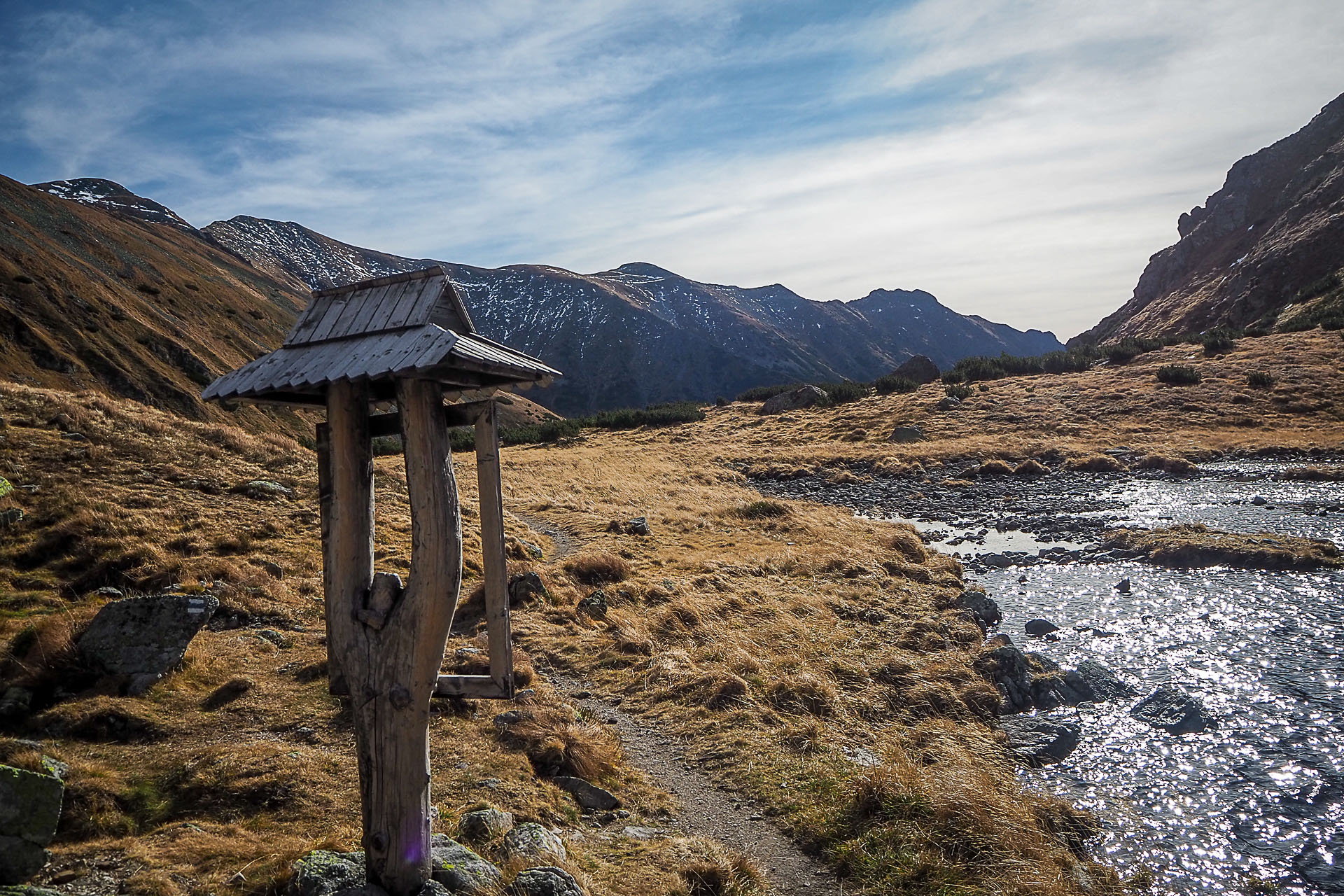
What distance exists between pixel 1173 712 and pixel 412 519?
13.2m

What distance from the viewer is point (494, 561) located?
22.6 feet

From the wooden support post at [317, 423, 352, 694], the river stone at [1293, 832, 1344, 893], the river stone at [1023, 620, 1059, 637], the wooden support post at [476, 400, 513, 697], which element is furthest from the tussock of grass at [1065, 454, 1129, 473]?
the wooden support post at [317, 423, 352, 694]

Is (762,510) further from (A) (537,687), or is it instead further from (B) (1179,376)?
(B) (1179,376)

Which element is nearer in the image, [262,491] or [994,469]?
[262,491]

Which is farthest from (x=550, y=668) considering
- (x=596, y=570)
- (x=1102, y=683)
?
(x=1102, y=683)

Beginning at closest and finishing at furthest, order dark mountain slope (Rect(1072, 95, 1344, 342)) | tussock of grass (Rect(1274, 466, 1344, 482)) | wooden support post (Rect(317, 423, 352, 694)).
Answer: wooden support post (Rect(317, 423, 352, 694)), tussock of grass (Rect(1274, 466, 1344, 482)), dark mountain slope (Rect(1072, 95, 1344, 342))

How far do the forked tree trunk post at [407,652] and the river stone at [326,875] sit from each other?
290mm

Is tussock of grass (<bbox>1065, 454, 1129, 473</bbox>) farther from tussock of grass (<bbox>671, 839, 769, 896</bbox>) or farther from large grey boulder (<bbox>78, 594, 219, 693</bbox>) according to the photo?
large grey boulder (<bbox>78, 594, 219, 693</bbox>)

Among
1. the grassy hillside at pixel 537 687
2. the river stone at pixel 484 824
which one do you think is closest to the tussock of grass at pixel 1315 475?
the grassy hillside at pixel 537 687

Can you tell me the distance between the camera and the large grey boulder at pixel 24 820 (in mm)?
5977

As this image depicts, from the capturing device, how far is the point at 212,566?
1506cm

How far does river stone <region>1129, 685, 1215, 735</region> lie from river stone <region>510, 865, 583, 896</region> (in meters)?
10.6

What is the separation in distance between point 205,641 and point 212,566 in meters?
3.38

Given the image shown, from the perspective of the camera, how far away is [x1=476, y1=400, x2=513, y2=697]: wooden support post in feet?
22.0
